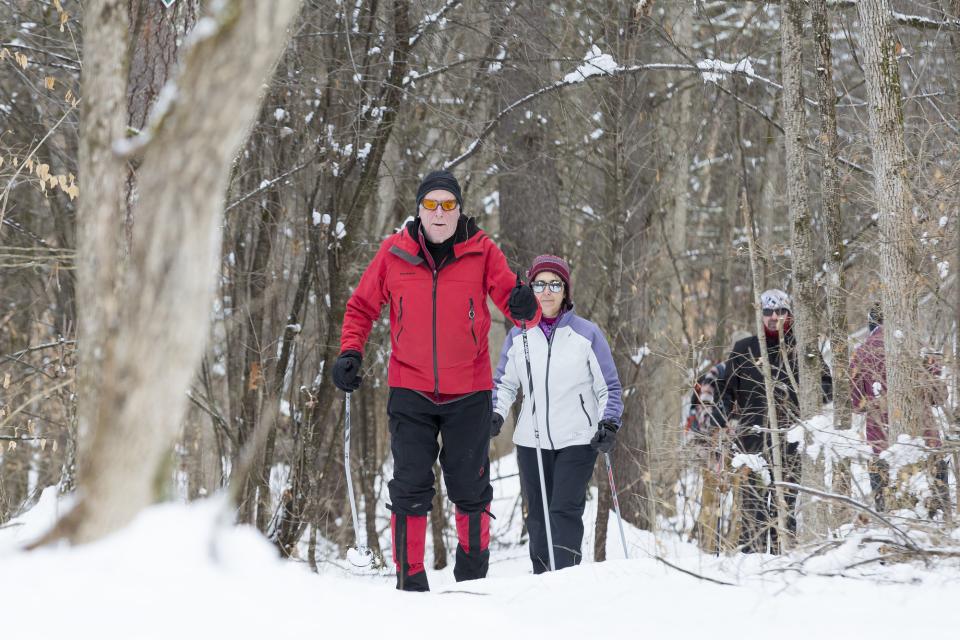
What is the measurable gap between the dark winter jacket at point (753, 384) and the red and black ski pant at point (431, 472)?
2654mm

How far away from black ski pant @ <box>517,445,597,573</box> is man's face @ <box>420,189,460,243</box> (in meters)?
1.48

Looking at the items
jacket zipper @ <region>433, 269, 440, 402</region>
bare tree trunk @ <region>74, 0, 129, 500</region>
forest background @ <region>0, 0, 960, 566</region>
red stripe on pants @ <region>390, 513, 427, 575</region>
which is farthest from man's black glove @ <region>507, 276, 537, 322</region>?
bare tree trunk @ <region>74, 0, 129, 500</region>

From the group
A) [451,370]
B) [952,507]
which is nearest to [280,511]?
[451,370]

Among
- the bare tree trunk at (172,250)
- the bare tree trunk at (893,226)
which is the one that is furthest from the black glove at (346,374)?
the bare tree trunk at (893,226)

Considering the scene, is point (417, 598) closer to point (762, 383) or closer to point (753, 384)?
point (762, 383)

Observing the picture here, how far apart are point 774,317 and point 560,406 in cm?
224

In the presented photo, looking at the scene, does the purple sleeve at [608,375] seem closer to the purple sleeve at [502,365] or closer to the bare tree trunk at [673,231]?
the purple sleeve at [502,365]

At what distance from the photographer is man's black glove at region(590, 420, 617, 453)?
5.09 meters

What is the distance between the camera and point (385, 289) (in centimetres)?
483

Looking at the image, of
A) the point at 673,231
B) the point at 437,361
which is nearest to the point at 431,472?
the point at 437,361

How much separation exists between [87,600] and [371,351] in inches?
285

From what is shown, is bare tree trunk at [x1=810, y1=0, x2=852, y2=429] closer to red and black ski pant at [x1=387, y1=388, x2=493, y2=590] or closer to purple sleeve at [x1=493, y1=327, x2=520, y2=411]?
purple sleeve at [x1=493, y1=327, x2=520, y2=411]

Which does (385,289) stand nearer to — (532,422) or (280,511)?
(532,422)

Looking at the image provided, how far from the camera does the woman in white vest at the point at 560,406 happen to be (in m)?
5.21
